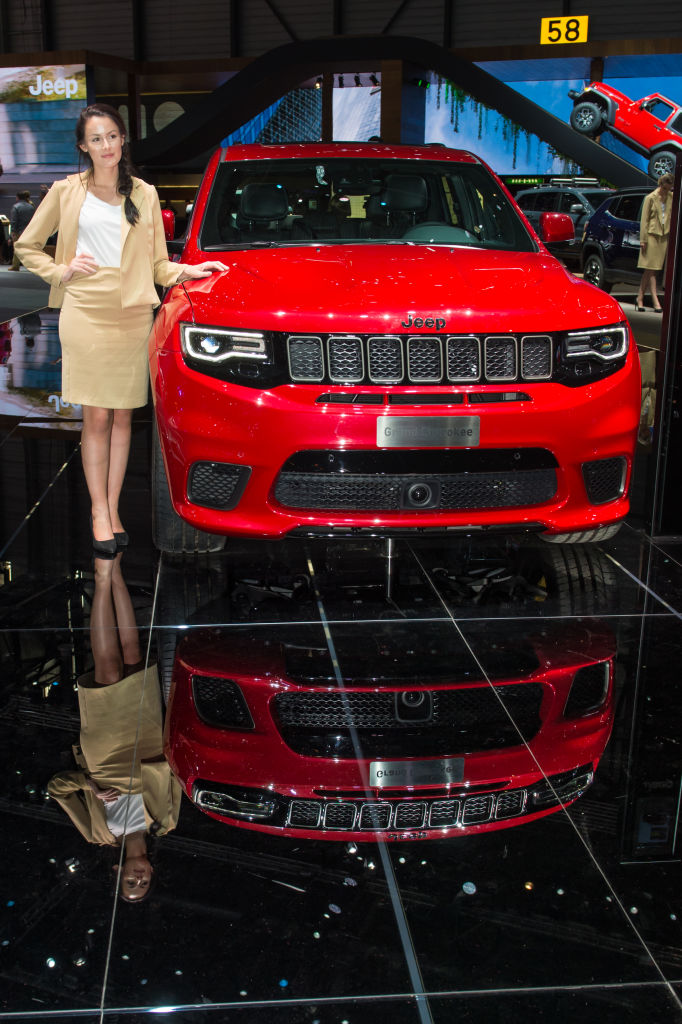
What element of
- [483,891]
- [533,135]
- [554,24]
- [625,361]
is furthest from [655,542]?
[554,24]

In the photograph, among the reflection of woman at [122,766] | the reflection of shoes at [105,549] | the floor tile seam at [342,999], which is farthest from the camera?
the reflection of shoes at [105,549]

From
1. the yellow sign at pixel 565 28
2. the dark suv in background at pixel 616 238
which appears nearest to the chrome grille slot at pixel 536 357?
the dark suv in background at pixel 616 238

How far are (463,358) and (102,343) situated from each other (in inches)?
56.2

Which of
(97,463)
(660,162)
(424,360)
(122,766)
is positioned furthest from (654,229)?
(122,766)

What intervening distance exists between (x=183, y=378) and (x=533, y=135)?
51.4 feet

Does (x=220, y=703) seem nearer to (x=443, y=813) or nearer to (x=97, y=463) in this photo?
(x=443, y=813)

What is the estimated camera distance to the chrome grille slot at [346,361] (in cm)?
303

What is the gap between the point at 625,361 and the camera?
331cm

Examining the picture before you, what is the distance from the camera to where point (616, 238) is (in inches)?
489

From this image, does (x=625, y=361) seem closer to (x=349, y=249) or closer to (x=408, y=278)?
(x=408, y=278)

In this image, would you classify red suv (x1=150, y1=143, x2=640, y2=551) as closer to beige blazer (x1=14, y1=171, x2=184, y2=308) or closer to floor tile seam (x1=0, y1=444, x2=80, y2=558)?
beige blazer (x1=14, y1=171, x2=184, y2=308)

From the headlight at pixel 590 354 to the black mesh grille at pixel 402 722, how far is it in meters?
1.04

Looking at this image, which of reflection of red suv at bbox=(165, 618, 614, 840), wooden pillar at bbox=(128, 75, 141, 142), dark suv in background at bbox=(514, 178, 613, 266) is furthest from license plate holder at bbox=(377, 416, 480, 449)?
wooden pillar at bbox=(128, 75, 141, 142)

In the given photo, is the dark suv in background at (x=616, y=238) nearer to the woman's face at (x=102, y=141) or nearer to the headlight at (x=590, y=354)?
the headlight at (x=590, y=354)
